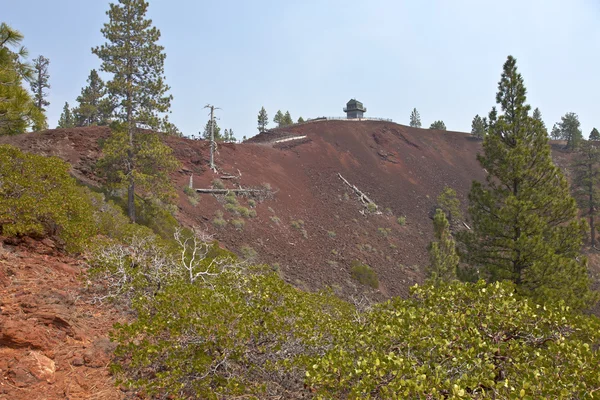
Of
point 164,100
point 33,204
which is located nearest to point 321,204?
point 164,100

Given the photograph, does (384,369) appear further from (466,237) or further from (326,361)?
(466,237)

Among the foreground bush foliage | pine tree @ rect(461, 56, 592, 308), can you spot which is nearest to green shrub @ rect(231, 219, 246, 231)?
pine tree @ rect(461, 56, 592, 308)

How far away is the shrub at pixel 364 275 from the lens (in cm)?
2253

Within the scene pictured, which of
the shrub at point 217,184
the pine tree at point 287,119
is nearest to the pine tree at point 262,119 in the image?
the pine tree at point 287,119

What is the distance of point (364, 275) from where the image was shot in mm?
22938

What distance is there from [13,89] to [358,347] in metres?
9.15

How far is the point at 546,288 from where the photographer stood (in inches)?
414

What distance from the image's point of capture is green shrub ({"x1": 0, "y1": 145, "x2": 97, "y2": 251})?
300 inches

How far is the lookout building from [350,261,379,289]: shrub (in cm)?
3960

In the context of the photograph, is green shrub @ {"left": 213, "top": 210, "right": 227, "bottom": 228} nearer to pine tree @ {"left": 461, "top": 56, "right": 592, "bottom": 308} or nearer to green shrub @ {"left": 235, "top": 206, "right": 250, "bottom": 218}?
green shrub @ {"left": 235, "top": 206, "right": 250, "bottom": 218}

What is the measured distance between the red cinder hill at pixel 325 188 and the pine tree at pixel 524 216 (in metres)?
9.69

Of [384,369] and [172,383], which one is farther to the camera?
[172,383]

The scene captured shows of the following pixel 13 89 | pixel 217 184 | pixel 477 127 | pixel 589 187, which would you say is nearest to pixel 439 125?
pixel 477 127

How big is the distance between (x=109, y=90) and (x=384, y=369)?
1625 cm
